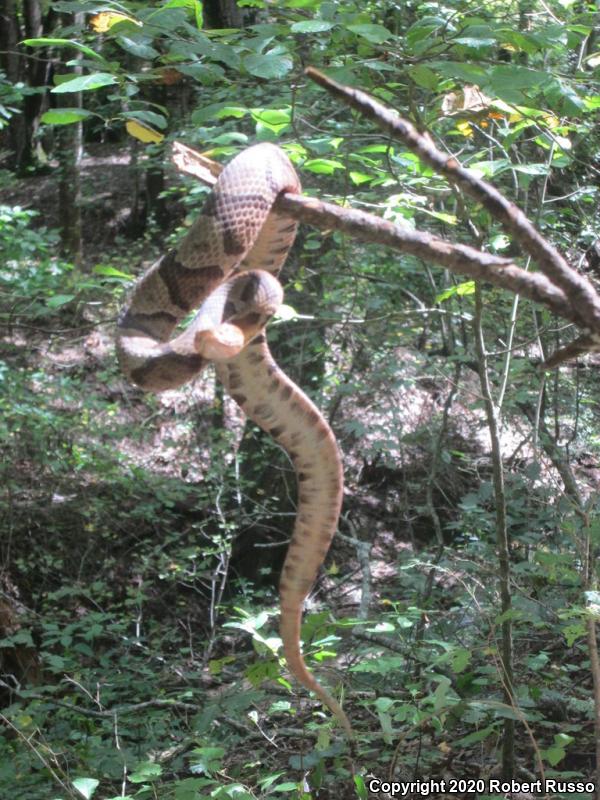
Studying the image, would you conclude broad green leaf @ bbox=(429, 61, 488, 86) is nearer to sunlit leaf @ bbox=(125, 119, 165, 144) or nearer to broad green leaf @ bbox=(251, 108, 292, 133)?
broad green leaf @ bbox=(251, 108, 292, 133)

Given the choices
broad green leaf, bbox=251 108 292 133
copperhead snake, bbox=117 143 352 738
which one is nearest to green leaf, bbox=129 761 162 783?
copperhead snake, bbox=117 143 352 738

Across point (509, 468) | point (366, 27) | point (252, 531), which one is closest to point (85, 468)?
point (252, 531)

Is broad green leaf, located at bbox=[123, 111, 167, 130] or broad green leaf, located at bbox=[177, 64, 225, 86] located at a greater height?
broad green leaf, located at bbox=[177, 64, 225, 86]

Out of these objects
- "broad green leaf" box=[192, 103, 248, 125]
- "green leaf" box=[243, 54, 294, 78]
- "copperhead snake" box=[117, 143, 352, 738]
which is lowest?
"copperhead snake" box=[117, 143, 352, 738]

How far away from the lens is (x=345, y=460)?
29.8 feet

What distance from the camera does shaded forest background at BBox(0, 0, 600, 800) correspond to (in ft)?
10.9

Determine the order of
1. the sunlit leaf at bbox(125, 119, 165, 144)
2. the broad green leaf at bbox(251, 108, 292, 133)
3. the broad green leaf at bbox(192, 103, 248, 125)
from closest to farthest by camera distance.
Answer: the broad green leaf at bbox(192, 103, 248, 125) < the sunlit leaf at bbox(125, 119, 165, 144) < the broad green leaf at bbox(251, 108, 292, 133)

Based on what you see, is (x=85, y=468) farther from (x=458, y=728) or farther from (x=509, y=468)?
(x=458, y=728)

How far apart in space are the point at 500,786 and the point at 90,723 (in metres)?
2.87

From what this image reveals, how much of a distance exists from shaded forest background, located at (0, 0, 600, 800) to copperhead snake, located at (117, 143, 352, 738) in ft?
1.09

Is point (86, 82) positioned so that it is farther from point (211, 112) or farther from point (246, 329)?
point (246, 329)

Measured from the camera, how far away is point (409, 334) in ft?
26.5

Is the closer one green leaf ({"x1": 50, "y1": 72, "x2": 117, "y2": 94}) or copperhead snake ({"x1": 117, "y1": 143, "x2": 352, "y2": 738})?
copperhead snake ({"x1": 117, "y1": 143, "x2": 352, "y2": 738})

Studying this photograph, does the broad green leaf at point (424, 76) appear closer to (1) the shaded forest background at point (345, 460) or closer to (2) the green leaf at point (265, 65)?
(1) the shaded forest background at point (345, 460)
